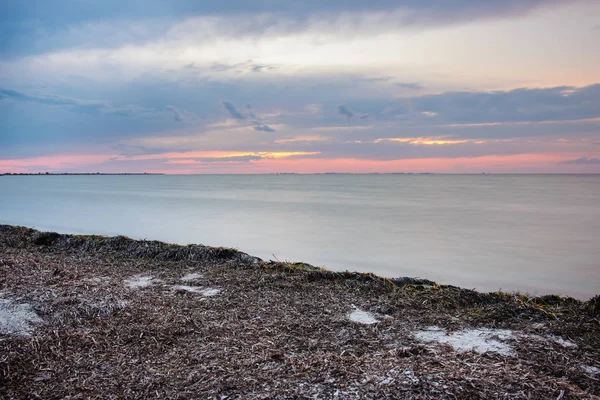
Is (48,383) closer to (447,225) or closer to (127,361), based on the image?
(127,361)

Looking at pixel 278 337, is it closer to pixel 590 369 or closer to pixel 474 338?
pixel 474 338

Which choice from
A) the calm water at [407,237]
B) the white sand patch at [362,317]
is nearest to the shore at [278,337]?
the white sand patch at [362,317]

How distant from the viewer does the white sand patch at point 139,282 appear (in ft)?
23.7

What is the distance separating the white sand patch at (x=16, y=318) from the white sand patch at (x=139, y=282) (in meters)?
1.80

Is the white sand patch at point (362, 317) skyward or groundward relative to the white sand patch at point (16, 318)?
groundward

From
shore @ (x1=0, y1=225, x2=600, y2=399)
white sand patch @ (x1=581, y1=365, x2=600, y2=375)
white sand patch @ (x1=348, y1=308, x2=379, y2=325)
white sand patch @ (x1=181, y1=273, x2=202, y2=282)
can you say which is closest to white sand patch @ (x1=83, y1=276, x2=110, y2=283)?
shore @ (x1=0, y1=225, x2=600, y2=399)

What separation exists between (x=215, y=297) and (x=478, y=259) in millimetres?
11419

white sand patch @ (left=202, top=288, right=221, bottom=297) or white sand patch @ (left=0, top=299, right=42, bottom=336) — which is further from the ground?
white sand patch @ (left=0, top=299, right=42, bottom=336)

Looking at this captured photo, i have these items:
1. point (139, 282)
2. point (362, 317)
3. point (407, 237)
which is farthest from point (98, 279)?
point (407, 237)

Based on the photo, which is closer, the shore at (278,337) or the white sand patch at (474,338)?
the shore at (278,337)

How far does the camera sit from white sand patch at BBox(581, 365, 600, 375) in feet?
13.5

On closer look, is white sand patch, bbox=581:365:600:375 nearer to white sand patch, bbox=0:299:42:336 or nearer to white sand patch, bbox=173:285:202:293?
white sand patch, bbox=173:285:202:293

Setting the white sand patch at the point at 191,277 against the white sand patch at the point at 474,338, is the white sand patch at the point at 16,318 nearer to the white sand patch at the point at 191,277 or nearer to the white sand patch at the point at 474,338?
the white sand patch at the point at 191,277

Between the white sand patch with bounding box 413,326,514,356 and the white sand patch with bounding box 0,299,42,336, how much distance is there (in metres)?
4.67
